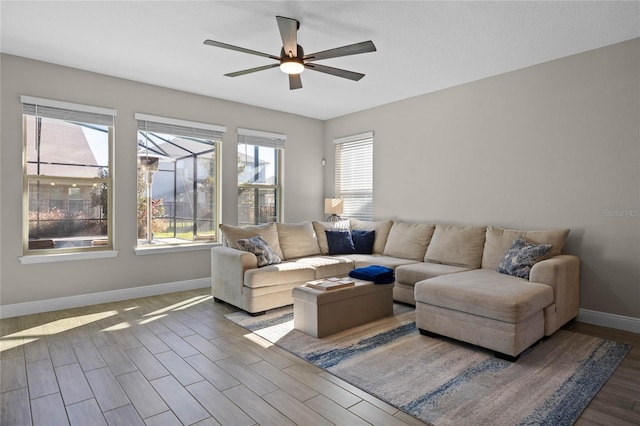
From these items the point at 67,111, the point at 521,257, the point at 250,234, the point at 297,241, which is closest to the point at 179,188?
the point at 250,234

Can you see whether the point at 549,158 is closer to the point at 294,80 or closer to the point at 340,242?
Result: the point at 340,242

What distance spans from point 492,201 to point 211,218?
393 centimetres

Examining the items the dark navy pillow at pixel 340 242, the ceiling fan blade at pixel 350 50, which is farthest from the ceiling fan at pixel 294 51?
the dark navy pillow at pixel 340 242

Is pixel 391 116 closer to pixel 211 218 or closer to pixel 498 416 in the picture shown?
pixel 211 218

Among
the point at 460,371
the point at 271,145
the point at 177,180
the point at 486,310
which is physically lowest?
the point at 460,371

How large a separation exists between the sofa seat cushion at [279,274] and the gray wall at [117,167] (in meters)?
1.66

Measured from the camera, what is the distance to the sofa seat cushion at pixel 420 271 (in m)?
4.02

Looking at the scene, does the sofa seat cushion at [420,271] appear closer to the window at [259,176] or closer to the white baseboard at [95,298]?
the window at [259,176]

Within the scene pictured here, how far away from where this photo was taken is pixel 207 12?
9.87ft

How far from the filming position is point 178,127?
5066mm

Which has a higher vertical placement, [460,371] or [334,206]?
[334,206]

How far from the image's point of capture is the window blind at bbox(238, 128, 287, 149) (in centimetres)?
572

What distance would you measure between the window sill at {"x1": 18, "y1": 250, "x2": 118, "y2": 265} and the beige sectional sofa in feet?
4.17

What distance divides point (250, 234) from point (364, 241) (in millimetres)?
1716
